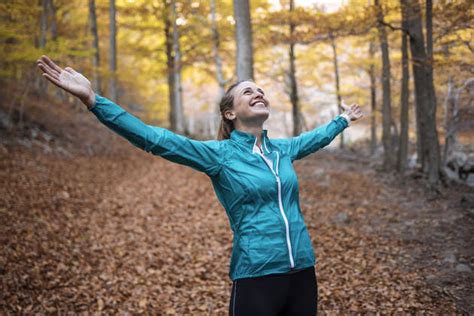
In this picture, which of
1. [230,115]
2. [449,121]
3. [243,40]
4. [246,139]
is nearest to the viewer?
[246,139]

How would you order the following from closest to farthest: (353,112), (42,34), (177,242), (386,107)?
1. (353,112)
2. (177,242)
3. (42,34)
4. (386,107)

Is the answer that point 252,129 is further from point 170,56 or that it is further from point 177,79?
point 170,56

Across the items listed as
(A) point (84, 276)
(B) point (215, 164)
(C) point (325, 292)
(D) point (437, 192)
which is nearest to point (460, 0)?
(D) point (437, 192)

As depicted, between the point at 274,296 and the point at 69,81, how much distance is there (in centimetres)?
175

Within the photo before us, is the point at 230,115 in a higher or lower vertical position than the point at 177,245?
higher

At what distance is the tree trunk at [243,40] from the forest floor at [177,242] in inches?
128

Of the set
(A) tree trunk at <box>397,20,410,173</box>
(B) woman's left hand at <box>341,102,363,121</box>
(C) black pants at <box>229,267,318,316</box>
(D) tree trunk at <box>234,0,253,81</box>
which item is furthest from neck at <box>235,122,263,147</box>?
(A) tree trunk at <box>397,20,410,173</box>

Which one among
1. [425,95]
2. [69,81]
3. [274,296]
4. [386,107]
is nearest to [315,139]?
[274,296]

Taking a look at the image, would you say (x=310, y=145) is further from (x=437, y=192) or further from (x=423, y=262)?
(x=437, y=192)

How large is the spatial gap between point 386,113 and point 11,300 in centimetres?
1318

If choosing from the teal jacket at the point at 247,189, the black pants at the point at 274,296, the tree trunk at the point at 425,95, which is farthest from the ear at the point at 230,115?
the tree trunk at the point at 425,95

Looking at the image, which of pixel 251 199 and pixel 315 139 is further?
pixel 315 139

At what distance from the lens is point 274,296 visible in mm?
2152

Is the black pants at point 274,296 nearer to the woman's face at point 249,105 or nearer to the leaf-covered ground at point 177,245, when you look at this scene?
the woman's face at point 249,105
